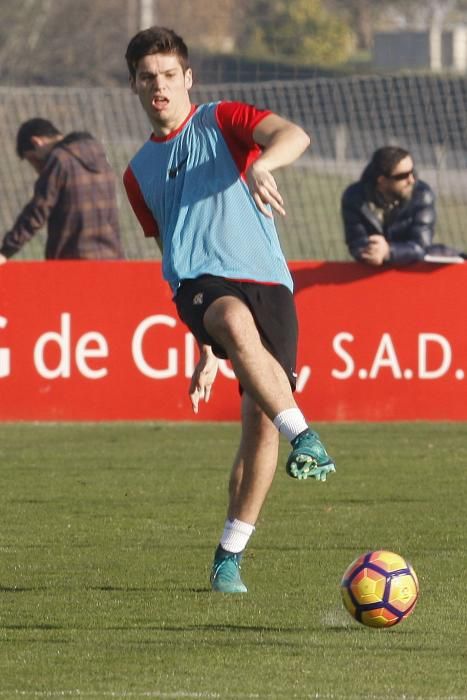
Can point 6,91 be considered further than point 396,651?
Yes

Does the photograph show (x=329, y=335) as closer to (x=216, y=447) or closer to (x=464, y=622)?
(x=216, y=447)

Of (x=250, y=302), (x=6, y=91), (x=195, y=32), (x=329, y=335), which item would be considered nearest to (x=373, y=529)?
(x=250, y=302)

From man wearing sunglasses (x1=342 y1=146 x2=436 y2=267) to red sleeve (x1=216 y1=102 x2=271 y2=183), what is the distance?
6.04 meters

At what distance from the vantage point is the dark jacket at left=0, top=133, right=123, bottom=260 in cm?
1347

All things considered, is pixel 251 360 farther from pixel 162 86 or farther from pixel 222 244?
pixel 162 86

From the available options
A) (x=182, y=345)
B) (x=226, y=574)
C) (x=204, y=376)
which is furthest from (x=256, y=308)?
(x=182, y=345)

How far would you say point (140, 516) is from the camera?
29.5ft

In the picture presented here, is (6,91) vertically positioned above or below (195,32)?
below

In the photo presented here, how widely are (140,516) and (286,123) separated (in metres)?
3.03

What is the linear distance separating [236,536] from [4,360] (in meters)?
→ 6.17

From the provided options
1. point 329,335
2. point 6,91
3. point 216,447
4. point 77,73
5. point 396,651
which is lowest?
point 396,651

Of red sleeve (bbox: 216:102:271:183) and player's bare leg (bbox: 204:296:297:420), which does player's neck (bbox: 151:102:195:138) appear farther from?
player's bare leg (bbox: 204:296:297:420)

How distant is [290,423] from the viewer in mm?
6379

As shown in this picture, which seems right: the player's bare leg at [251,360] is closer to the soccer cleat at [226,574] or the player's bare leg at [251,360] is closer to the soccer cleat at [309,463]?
the soccer cleat at [309,463]
